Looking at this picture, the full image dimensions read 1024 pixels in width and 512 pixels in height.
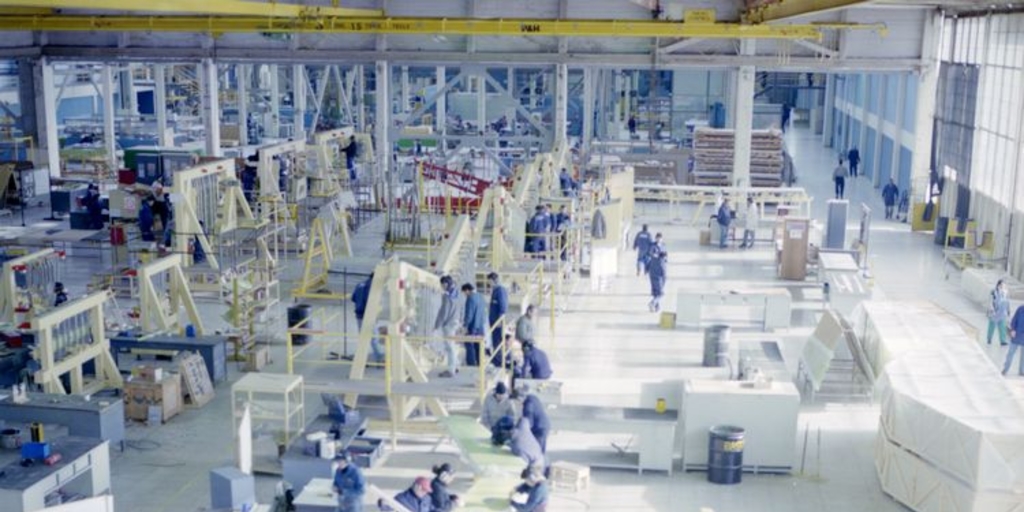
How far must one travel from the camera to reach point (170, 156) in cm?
3384

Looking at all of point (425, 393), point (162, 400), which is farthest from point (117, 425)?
point (425, 393)

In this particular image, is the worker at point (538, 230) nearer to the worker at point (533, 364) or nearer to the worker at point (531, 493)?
the worker at point (533, 364)

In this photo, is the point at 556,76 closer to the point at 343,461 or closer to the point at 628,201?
the point at 628,201

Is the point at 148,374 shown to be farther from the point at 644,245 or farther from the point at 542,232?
the point at 644,245

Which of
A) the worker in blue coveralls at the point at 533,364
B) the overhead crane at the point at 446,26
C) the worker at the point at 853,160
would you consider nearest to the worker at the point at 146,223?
the overhead crane at the point at 446,26

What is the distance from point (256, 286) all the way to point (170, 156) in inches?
505

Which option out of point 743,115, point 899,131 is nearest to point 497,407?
point 743,115

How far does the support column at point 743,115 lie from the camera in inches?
1419

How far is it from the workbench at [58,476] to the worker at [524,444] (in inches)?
196

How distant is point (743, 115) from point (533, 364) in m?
20.8

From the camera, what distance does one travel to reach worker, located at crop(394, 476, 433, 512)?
12.6m

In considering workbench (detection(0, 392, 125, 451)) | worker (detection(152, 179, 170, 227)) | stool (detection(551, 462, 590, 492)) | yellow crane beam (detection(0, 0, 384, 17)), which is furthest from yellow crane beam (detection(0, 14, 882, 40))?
stool (detection(551, 462, 590, 492))

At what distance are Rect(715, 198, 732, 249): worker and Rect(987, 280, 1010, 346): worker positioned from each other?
10.1m

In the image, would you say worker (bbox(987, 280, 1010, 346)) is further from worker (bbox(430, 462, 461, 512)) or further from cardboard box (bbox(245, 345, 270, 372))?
cardboard box (bbox(245, 345, 270, 372))
